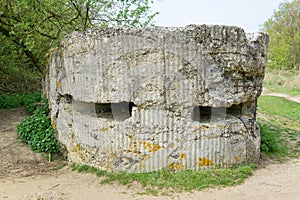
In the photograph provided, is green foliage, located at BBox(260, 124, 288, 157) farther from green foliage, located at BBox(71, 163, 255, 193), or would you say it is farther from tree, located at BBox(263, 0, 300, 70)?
tree, located at BBox(263, 0, 300, 70)

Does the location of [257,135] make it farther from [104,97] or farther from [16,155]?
[16,155]

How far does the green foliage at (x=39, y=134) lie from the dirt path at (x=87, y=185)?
Result: 239 mm

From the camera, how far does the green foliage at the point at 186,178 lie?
12.8 ft

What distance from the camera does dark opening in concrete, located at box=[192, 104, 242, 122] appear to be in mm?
4435

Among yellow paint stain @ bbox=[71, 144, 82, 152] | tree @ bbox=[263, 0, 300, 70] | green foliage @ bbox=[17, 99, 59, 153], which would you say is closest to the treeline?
green foliage @ bbox=[17, 99, 59, 153]

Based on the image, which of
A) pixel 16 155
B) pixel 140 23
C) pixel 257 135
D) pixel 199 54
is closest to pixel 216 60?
pixel 199 54

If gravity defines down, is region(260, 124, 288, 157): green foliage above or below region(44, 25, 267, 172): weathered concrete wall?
below

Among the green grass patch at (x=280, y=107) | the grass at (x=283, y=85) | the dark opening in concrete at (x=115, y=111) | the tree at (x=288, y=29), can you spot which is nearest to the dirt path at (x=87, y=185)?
the dark opening in concrete at (x=115, y=111)

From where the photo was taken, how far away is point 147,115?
13.8ft

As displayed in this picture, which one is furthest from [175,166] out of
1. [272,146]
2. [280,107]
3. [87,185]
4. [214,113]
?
[280,107]

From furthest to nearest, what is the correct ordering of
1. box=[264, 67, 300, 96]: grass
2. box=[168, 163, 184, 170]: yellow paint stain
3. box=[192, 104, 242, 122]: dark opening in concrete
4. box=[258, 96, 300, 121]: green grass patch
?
box=[264, 67, 300, 96]: grass < box=[258, 96, 300, 121]: green grass patch < box=[192, 104, 242, 122]: dark opening in concrete < box=[168, 163, 184, 170]: yellow paint stain

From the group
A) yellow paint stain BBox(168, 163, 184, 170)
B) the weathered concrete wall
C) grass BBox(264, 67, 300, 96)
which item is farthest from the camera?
grass BBox(264, 67, 300, 96)

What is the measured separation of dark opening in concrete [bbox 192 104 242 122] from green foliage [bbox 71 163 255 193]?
749 millimetres

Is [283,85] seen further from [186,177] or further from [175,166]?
[186,177]
